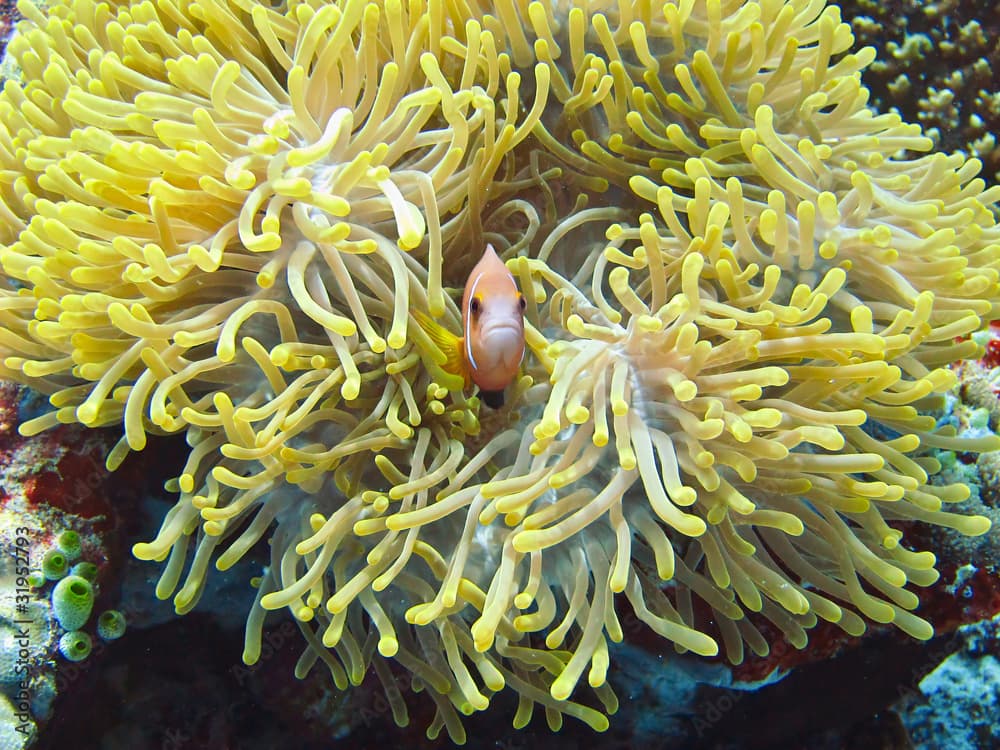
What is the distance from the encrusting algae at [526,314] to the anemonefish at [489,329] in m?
0.06

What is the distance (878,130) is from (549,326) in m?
1.07

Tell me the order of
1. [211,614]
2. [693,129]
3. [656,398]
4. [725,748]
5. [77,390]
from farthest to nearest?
[725,748] < [211,614] < [693,129] < [77,390] < [656,398]

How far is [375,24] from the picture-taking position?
1577mm

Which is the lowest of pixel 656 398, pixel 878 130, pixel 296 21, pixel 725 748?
pixel 725 748

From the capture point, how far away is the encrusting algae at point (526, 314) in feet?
4.76

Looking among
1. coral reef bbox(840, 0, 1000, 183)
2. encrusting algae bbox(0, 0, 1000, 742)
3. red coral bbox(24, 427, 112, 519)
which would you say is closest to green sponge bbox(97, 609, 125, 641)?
red coral bbox(24, 427, 112, 519)

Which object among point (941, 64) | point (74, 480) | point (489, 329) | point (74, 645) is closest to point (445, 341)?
point (489, 329)

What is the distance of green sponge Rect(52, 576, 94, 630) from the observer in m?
1.72

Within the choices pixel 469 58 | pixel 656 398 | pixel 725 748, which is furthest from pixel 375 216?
pixel 725 748

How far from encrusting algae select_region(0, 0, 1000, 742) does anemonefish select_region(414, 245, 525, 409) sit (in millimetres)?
58

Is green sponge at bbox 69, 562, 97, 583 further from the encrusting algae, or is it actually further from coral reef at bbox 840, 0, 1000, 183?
coral reef at bbox 840, 0, 1000, 183

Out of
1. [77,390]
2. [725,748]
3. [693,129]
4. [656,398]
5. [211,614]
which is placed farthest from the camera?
A: [725,748]

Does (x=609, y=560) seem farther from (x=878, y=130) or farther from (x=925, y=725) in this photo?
(x=925, y=725)

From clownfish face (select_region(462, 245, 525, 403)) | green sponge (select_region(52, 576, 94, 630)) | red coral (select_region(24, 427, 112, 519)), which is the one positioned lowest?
green sponge (select_region(52, 576, 94, 630))
